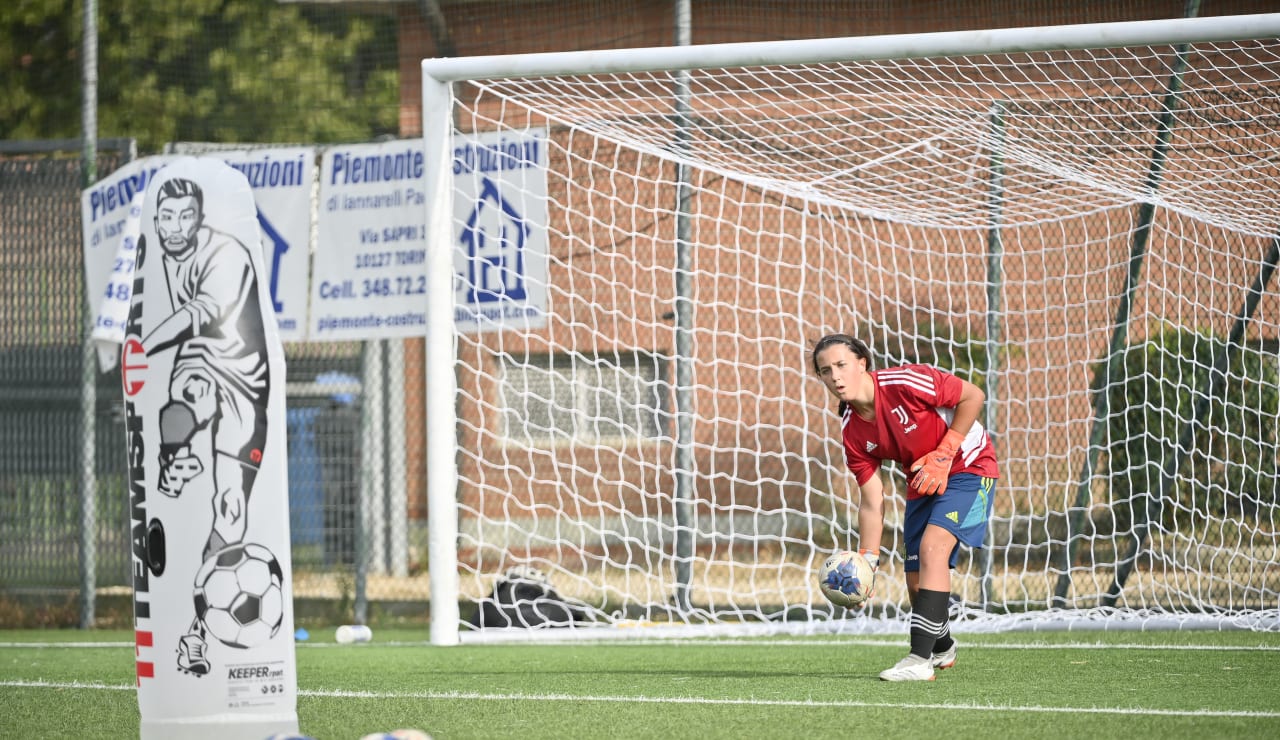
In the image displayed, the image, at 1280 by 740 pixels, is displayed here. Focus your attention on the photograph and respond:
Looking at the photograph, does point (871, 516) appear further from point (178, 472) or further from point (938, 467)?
point (178, 472)

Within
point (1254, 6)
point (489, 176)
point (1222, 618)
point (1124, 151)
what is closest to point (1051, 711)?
point (1222, 618)

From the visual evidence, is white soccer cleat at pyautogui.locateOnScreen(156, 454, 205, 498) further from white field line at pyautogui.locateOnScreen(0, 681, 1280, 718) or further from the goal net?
the goal net

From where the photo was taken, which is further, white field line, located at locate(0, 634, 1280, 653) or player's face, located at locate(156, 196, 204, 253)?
white field line, located at locate(0, 634, 1280, 653)

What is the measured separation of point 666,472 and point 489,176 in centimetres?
220

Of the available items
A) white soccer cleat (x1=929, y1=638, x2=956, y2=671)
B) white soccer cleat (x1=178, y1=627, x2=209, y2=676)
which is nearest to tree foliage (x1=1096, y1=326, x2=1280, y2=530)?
white soccer cleat (x1=929, y1=638, x2=956, y2=671)

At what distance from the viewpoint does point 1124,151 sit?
25.5ft

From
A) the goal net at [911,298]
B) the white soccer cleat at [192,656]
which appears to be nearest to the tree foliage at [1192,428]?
the goal net at [911,298]

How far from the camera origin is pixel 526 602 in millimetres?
8031

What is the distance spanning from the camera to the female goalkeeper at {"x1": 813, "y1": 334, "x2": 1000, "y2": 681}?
550 cm

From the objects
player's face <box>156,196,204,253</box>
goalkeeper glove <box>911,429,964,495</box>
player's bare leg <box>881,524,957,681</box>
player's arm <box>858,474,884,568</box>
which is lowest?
player's bare leg <box>881,524,957,681</box>

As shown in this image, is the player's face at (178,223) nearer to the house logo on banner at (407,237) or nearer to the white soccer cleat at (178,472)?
the white soccer cleat at (178,472)

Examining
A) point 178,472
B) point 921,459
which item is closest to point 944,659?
point 921,459

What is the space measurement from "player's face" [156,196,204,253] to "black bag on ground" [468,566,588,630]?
476cm

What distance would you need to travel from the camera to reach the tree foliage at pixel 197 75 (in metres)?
16.1
